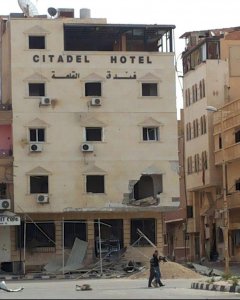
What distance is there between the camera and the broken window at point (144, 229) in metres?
53.6

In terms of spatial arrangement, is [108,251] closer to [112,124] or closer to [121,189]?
[121,189]

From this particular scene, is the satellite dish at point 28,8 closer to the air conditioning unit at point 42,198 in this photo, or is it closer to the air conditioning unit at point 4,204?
the air conditioning unit at point 42,198

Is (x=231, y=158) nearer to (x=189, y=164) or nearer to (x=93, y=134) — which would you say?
(x=189, y=164)

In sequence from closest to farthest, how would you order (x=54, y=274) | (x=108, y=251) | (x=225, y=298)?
(x=225, y=298) → (x=54, y=274) → (x=108, y=251)

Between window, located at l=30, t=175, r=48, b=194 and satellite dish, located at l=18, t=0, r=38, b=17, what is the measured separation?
38.5ft

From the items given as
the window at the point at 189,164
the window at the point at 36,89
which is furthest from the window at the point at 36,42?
the window at the point at 189,164

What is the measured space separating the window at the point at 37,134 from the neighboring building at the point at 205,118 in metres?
16.0

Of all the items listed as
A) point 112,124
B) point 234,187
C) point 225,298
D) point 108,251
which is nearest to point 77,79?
point 112,124

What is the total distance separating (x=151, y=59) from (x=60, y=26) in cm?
623

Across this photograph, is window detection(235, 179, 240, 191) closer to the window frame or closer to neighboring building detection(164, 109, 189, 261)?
the window frame

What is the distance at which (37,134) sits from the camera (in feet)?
174

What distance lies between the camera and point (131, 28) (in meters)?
55.1

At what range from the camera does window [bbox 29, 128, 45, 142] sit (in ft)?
174

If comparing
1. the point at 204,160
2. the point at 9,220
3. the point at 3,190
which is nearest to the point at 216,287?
the point at 9,220
